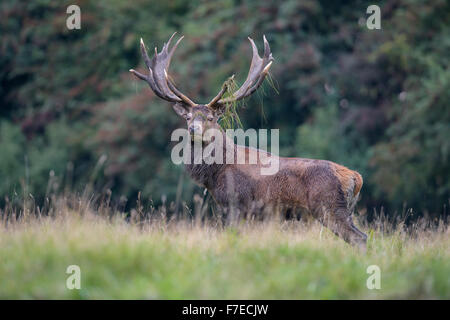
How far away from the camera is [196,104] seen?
9609 mm

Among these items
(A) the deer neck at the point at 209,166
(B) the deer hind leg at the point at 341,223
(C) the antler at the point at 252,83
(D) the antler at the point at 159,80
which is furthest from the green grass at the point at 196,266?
(D) the antler at the point at 159,80

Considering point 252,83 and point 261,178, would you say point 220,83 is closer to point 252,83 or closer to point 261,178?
point 252,83

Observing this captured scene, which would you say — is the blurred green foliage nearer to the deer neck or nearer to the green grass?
the deer neck

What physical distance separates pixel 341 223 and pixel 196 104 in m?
2.78

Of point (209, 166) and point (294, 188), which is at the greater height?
point (209, 166)

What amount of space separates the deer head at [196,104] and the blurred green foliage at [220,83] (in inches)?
394

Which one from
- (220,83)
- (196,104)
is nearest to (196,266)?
(196,104)

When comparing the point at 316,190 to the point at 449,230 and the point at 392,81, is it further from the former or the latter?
the point at 392,81

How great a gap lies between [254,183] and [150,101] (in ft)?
48.6

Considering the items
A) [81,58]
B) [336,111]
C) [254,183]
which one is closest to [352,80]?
[336,111]

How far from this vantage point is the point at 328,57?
2286cm

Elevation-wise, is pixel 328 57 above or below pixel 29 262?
above

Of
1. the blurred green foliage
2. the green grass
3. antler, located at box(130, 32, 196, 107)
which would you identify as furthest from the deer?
the blurred green foliage

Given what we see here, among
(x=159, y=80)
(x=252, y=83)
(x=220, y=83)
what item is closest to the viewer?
(x=252, y=83)
